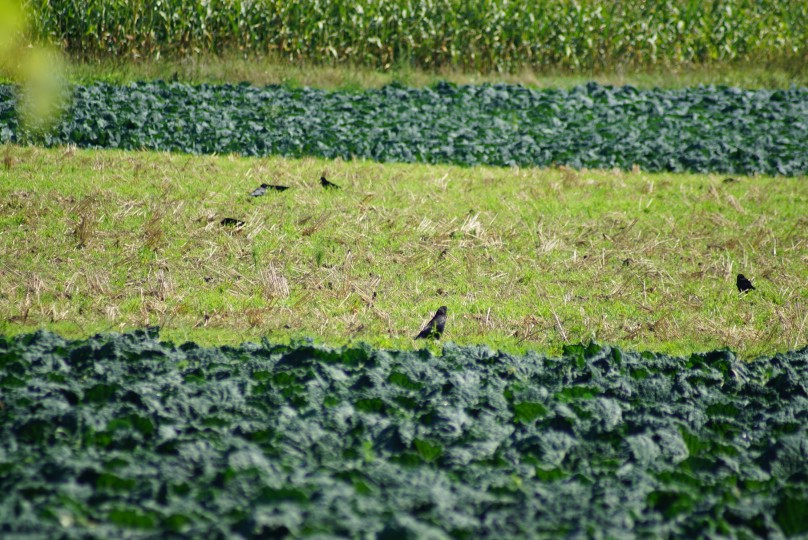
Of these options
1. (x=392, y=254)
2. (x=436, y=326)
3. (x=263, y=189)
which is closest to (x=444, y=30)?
(x=263, y=189)

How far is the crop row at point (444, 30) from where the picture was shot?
1608cm

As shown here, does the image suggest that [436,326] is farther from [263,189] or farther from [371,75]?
[371,75]

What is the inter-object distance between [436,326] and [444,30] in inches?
485

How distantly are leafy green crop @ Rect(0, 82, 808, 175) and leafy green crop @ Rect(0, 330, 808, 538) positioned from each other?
763cm

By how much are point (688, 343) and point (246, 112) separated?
344 inches

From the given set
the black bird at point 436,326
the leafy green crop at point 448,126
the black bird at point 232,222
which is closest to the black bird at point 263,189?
the black bird at point 232,222

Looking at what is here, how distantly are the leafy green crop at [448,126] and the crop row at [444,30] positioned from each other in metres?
2.45

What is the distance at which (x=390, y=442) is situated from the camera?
4.74 m

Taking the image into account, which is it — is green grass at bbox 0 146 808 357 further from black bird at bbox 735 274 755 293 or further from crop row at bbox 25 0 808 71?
crop row at bbox 25 0 808 71

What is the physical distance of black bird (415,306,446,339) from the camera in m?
7.08

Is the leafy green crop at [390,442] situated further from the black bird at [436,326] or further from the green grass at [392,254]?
the green grass at [392,254]

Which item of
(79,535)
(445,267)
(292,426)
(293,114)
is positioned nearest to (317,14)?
(293,114)

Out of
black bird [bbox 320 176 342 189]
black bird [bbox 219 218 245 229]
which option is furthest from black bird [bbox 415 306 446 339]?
black bird [bbox 320 176 342 189]

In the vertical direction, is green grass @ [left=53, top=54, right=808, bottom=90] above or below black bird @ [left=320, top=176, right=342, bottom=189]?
above
